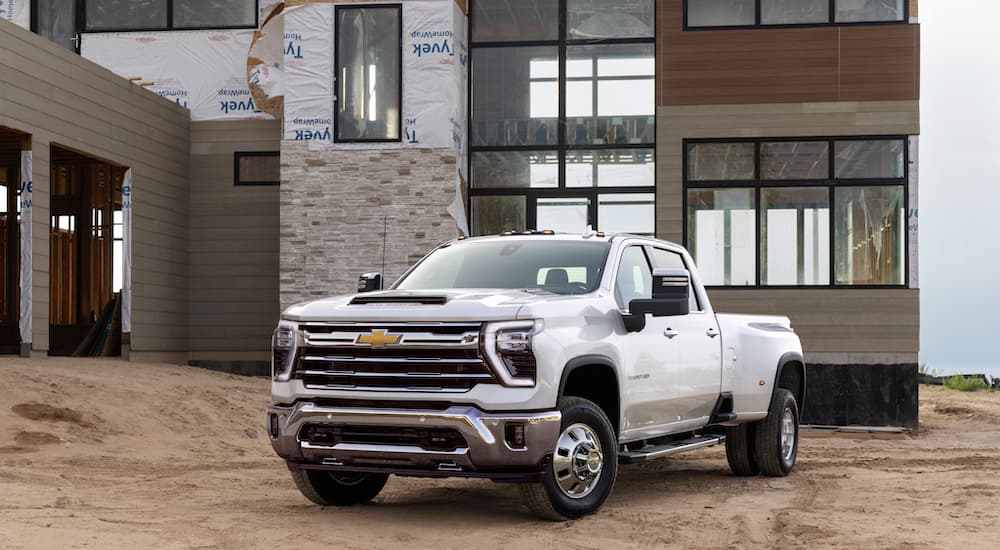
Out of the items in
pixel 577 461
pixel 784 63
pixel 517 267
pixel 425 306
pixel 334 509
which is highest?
pixel 784 63

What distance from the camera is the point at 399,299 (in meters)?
7.98

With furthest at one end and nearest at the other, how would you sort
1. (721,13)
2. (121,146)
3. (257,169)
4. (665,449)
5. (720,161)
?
(257,169) → (721,13) → (720,161) → (121,146) → (665,449)

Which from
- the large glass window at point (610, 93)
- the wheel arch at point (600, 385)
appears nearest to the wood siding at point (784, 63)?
the large glass window at point (610, 93)

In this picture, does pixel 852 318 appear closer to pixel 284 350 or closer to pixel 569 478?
pixel 569 478

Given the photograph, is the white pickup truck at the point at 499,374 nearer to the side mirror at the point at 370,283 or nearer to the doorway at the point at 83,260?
the side mirror at the point at 370,283

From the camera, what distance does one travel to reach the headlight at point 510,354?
24.5ft

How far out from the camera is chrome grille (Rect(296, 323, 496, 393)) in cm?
755

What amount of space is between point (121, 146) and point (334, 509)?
12862mm

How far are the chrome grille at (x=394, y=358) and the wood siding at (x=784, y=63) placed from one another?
13.7 metres

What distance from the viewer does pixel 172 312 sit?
2167 cm

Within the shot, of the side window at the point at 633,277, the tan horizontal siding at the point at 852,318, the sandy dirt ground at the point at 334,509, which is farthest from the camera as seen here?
the tan horizontal siding at the point at 852,318

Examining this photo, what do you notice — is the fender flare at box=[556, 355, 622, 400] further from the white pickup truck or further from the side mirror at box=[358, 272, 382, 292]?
the side mirror at box=[358, 272, 382, 292]

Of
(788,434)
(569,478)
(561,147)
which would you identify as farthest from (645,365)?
(561,147)

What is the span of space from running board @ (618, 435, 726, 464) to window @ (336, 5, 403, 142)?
1149 cm
